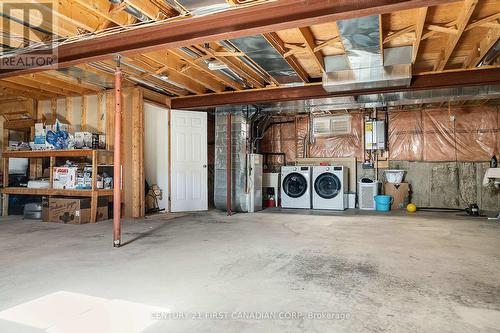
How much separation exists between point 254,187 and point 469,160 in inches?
193

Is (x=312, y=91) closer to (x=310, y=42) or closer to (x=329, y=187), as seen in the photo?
(x=310, y=42)

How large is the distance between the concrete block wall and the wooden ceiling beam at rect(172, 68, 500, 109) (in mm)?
2954

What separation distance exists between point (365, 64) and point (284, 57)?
107 cm

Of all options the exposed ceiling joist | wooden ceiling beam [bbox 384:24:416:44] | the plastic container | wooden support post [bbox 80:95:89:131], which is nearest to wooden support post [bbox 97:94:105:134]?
wooden support post [bbox 80:95:89:131]

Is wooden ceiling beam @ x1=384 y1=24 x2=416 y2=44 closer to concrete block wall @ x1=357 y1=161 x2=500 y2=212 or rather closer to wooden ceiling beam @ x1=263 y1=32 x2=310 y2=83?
wooden ceiling beam @ x1=263 y1=32 x2=310 y2=83

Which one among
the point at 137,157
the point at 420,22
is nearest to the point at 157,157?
the point at 137,157

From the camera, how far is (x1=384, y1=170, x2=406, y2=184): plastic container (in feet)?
23.0

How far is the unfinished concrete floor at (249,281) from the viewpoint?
5.47 ft

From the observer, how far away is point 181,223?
15.8 ft

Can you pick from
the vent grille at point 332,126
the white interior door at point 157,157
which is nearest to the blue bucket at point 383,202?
the vent grille at point 332,126

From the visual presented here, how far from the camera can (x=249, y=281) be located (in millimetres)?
2273

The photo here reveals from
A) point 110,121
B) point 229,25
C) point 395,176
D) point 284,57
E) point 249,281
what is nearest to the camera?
point 249,281

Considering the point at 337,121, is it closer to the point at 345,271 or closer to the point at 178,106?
the point at 178,106

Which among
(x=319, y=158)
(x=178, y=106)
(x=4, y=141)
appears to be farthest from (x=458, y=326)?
(x=4, y=141)
